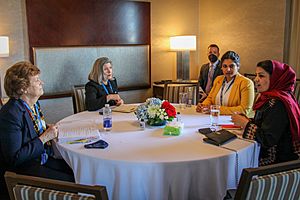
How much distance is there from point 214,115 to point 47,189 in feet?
4.94

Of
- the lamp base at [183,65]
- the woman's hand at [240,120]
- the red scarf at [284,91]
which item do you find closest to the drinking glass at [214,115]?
the woman's hand at [240,120]

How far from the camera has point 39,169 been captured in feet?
7.11

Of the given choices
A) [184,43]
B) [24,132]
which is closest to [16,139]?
[24,132]

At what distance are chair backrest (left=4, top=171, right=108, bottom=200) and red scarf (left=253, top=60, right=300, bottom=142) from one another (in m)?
1.37

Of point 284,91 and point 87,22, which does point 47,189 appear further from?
point 87,22

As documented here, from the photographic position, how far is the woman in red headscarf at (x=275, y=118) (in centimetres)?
209

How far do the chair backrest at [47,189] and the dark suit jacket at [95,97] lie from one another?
1879 millimetres

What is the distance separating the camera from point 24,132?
2143mm

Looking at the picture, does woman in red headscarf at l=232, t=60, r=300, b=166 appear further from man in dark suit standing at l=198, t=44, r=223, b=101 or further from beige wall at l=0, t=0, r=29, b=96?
beige wall at l=0, t=0, r=29, b=96

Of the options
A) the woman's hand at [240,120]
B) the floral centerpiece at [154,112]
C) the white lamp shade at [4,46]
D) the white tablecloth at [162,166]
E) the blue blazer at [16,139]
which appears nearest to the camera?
the white tablecloth at [162,166]

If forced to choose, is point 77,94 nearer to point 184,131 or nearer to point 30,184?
point 184,131

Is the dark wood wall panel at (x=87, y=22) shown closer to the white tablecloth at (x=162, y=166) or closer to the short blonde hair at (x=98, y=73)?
the short blonde hair at (x=98, y=73)

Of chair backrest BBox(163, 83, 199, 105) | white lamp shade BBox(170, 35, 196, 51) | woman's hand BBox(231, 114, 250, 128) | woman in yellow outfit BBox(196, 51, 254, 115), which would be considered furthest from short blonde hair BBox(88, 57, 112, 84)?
white lamp shade BBox(170, 35, 196, 51)

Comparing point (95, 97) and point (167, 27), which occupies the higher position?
point (167, 27)
